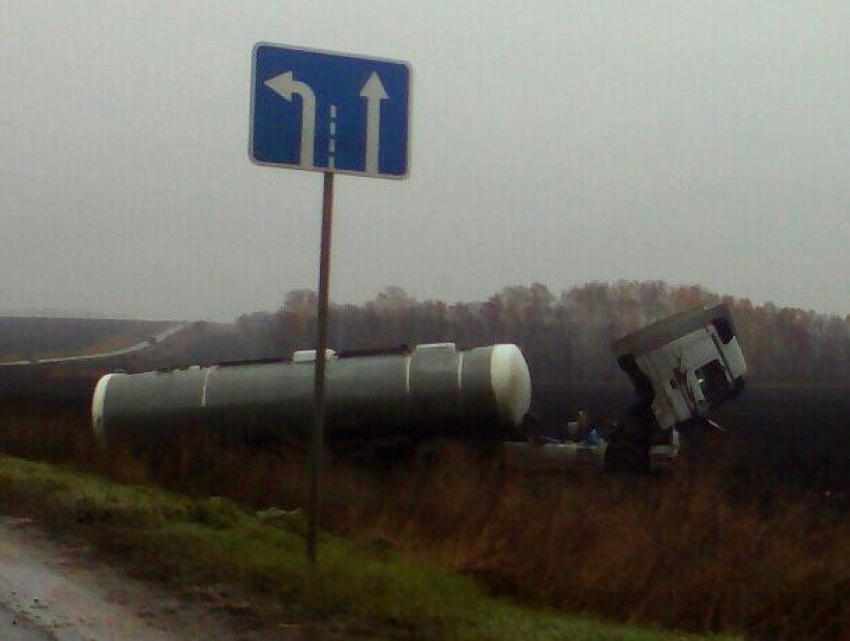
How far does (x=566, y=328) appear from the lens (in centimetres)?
2389

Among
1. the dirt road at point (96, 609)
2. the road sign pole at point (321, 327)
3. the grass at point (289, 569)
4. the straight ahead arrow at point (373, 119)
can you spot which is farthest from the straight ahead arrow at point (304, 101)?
the dirt road at point (96, 609)

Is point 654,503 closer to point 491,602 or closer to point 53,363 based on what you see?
point 491,602

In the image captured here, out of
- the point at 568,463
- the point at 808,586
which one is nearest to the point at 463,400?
the point at 568,463

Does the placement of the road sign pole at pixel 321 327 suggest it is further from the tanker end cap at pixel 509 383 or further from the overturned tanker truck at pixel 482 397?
the tanker end cap at pixel 509 383

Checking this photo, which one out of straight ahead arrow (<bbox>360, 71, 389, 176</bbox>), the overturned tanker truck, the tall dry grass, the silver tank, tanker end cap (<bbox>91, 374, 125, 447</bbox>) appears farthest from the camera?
tanker end cap (<bbox>91, 374, 125, 447</bbox>)

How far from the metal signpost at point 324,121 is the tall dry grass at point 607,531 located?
Result: 6.35ft

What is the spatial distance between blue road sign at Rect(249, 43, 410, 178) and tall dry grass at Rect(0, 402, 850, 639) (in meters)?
2.75

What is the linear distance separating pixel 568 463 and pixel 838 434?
9933 millimetres

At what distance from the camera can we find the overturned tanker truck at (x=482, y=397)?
1842 cm

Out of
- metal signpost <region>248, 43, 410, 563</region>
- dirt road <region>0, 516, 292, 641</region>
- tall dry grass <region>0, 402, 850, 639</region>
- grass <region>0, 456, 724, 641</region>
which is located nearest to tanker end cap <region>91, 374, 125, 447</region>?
tall dry grass <region>0, 402, 850, 639</region>

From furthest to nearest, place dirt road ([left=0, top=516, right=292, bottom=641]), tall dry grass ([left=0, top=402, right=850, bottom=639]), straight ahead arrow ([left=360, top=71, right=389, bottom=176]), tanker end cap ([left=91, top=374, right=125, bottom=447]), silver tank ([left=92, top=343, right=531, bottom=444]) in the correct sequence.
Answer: tanker end cap ([left=91, top=374, right=125, bottom=447])
silver tank ([left=92, top=343, right=531, bottom=444])
tall dry grass ([left=0, top=402, right=850, bottom=639])
straight ahead arrow ([left=360, top=71, right=389, bottom=176])
dirt road ([left=0, top=516, right=292, bottom=641])

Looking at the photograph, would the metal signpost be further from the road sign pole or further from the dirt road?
the dirt road

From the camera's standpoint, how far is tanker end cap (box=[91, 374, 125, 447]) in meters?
20.6

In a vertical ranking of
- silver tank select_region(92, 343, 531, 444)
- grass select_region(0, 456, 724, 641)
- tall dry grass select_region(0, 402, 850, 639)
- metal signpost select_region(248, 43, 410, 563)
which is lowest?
tall dry grass select_region(0, 402, 850, 639)
